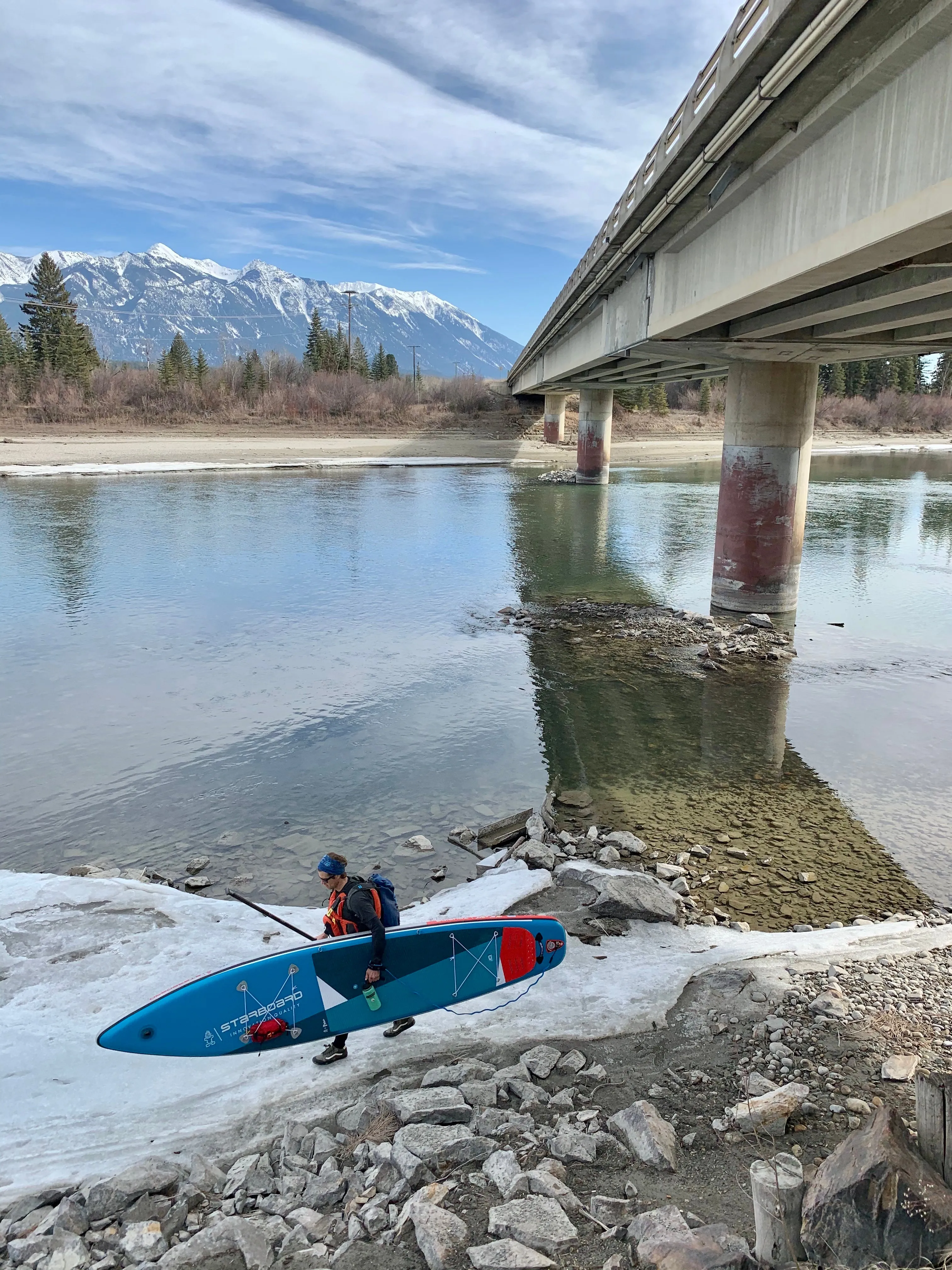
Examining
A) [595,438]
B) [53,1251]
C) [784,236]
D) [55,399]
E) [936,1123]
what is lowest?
[53,1251]

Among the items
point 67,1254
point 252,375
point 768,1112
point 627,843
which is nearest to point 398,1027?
point 67,1254

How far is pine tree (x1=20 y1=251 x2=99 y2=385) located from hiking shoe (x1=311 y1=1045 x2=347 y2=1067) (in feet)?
295

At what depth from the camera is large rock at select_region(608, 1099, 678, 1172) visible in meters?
4.48

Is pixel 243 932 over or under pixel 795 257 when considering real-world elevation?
under

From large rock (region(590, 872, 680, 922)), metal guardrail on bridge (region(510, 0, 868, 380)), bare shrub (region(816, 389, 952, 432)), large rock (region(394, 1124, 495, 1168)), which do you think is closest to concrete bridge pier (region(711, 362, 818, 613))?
metal guardrail on bridge (region(510, 0, 868, 380))

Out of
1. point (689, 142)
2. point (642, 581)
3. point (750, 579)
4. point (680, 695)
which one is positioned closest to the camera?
point (689, 142)

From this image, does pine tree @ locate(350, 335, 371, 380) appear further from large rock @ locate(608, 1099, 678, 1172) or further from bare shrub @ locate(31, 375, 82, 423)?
large rock @ locate(608, 1099, 678, 1172)

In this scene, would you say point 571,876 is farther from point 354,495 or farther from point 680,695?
point 354,495

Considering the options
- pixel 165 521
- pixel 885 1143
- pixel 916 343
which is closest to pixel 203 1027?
pixel 885 1143

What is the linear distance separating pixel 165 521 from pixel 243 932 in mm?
30598

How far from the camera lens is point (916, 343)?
18.3 m

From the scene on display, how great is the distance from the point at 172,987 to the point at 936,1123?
5.60 meters

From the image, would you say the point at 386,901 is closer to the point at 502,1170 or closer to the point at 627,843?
the point at 502,1170

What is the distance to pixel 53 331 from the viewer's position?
3428 inches
